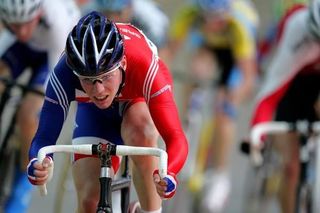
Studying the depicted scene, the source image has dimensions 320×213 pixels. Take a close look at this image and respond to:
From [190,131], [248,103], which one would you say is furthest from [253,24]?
[248,103]

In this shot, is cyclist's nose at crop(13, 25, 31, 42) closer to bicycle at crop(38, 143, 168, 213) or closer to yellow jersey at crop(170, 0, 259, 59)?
bicycle at crop(38, 143, 168, 213)

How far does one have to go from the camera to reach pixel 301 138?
9.59 meters

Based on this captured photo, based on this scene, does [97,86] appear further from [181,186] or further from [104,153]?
[181,186]

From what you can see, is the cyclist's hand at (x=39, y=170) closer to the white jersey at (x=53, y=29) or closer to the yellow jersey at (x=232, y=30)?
the white jersey at (x=53, y=29)

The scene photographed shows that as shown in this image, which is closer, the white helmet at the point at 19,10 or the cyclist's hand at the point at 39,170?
the cyclist's hand at the point at 39,170

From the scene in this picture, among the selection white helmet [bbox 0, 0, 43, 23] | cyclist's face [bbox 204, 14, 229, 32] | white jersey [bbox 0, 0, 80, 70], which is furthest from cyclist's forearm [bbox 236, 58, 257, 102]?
white helmet [bbox 0, 0, 43, 23]

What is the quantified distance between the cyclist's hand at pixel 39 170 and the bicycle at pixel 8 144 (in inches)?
110

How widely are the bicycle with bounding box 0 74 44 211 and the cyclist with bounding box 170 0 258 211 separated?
10.6ft

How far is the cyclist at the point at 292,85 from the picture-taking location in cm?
945

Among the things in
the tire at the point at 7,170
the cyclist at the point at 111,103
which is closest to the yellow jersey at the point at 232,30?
the tire at the point at 7,170

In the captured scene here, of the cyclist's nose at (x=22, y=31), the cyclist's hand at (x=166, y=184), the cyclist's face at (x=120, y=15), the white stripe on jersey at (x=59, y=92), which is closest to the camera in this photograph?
the cyclist's hand at (x=166, y=184)

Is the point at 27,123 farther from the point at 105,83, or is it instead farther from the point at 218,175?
the point at 218,175

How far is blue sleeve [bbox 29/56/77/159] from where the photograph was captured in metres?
6.91

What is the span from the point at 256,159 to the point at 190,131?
3.92 m
